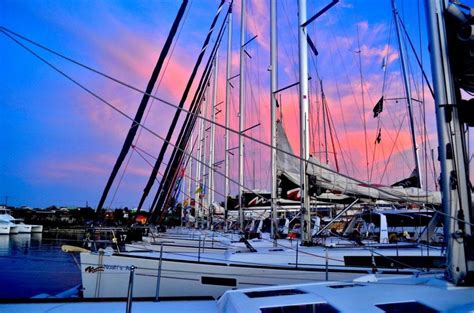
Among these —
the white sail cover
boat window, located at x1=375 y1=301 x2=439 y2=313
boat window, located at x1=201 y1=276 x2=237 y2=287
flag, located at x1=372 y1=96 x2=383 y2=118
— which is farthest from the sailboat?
flag, located at x1=372 y1=96 x2=383 y2=118

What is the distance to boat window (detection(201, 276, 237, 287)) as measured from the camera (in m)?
7.98

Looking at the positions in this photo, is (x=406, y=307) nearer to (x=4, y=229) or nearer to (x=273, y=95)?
(x=273, y=95)

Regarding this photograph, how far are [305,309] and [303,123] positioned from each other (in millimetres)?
7514

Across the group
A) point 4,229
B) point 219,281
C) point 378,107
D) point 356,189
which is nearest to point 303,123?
point 356,189

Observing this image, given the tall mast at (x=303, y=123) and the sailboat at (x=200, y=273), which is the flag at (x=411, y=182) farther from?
the sailboat at (x=200, y=273)

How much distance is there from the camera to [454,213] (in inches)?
146

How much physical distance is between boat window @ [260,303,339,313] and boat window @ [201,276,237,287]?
5.07m

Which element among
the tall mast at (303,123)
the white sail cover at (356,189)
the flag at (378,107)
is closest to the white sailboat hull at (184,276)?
the tall mast at (303,123)

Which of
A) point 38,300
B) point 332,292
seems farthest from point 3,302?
point 332,292

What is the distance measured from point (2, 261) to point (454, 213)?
2498 centimetres

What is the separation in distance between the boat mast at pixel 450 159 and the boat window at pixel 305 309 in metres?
1.45

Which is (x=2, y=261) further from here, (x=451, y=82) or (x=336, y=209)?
(x=451, y=82)

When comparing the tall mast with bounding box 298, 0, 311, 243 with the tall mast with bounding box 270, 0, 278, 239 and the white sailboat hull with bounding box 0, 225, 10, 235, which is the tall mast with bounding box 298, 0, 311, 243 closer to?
the tall mast with bounding box 270, 0, 278, 239

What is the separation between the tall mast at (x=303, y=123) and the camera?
31.3 feet
